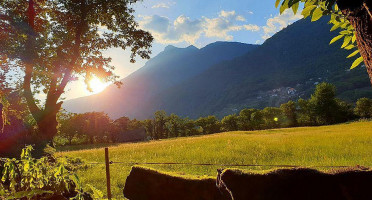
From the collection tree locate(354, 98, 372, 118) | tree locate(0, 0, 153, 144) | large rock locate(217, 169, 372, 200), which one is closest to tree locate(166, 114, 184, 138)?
tree locate(354, 98, 372, 118)

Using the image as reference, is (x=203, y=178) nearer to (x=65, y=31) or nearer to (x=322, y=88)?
(x=65, y=31)

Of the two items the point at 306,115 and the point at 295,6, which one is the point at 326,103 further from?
the point at 295,6

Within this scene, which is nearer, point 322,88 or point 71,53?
point 71,53

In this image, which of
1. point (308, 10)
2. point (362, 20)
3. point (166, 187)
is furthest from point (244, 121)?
point (362, 20)

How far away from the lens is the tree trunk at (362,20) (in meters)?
2.08

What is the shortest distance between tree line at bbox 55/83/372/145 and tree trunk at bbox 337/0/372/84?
82.9 m

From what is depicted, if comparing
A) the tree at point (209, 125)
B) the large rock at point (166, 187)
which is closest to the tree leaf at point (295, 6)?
the large rock at point (166, 187)

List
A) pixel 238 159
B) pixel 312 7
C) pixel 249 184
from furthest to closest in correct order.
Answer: pixel 238 159
pixel 249 184
pixel 312 7

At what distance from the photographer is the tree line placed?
263 ft

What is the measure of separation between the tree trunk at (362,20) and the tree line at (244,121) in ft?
272

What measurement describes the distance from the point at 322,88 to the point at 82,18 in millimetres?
81056

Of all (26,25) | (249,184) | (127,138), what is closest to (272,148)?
(249,184)

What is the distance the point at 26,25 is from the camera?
16.2 meters

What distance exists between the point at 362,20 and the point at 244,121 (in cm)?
10165
